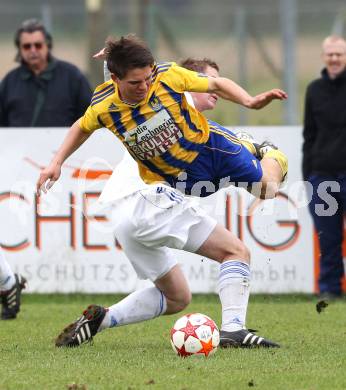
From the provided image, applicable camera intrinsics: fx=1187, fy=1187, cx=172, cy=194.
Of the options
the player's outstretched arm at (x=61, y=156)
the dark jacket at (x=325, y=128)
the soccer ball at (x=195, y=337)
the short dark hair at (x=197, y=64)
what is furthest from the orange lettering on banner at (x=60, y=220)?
the soccer ball at (x=195, y=337)

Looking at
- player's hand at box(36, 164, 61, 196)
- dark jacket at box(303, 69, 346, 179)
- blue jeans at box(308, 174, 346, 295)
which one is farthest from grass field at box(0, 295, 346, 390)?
dark jacket at box(303, 69, 346, 179)

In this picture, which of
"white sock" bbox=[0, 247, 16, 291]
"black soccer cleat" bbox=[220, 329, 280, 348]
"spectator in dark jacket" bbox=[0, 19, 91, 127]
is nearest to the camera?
"black soccer cleat" bbox=[220, 329, 280, 348]

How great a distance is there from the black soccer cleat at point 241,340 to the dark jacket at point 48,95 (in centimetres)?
435

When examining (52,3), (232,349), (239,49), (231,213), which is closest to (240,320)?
(232,349)

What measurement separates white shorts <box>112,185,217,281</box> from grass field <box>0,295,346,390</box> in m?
0.70

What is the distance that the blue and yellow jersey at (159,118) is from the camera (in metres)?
7.28

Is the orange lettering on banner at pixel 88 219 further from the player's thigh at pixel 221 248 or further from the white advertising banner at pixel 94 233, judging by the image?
the player's thigh at pixel 221 248

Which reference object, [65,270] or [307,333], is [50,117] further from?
[307,333]

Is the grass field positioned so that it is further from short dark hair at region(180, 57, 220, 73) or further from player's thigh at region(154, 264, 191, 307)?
short dark hair at region(180, 57, 220, 73)

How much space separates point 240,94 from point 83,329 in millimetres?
1944

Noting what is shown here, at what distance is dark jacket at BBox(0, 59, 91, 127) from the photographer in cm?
1130

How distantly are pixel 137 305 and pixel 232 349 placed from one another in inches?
31.6

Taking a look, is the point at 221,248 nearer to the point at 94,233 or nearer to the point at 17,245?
the point at 94,233

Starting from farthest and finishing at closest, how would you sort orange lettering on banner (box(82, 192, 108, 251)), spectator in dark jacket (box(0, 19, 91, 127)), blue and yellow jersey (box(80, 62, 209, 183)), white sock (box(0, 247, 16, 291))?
1. orange lettering on banner (box(82, 192, 108, 251))
2. spectator in dark jacket (box(0, 19, 91, 127))
3. white sock (box(0, 247, 16, 291))
4. blue and yellow jersey (box(80, 62, 209, 183))
